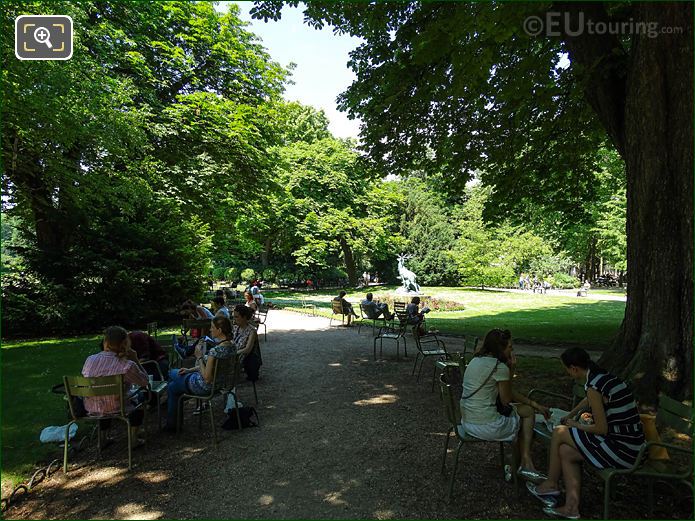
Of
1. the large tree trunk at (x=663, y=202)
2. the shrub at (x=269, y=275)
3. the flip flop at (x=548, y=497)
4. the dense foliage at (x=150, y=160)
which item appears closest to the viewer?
the flip flop at (x=548, y=497)

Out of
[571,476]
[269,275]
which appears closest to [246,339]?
[571,476]

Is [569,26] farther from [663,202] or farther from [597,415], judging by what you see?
[597,415]

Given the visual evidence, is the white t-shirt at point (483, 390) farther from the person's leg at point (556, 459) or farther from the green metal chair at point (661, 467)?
the green metal chair at point (661, 467)

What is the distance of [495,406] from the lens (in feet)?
12.2

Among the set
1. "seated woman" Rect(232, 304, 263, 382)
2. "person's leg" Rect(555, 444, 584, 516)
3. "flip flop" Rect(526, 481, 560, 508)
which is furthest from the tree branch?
"seated woman" Rect(232, 304, 263, 382)

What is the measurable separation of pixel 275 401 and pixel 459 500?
3.48 metres

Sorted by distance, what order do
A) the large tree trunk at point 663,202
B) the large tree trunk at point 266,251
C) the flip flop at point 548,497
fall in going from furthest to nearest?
the large tree trunk at point 266,251 → the large tree trunk at point 663,202 → the flip flop at point 548,497

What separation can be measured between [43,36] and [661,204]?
812 cm

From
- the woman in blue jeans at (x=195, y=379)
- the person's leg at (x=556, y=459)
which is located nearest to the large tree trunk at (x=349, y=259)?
the woman in blue jeans at (x=195, y=379)

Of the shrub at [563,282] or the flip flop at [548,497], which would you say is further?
the shrub at [563,282]

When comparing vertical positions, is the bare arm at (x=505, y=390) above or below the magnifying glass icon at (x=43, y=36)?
below

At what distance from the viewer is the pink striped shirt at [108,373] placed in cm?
428

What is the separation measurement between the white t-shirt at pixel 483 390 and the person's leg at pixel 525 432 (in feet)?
0.87

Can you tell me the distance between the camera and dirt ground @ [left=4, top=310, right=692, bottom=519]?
3314 mm
